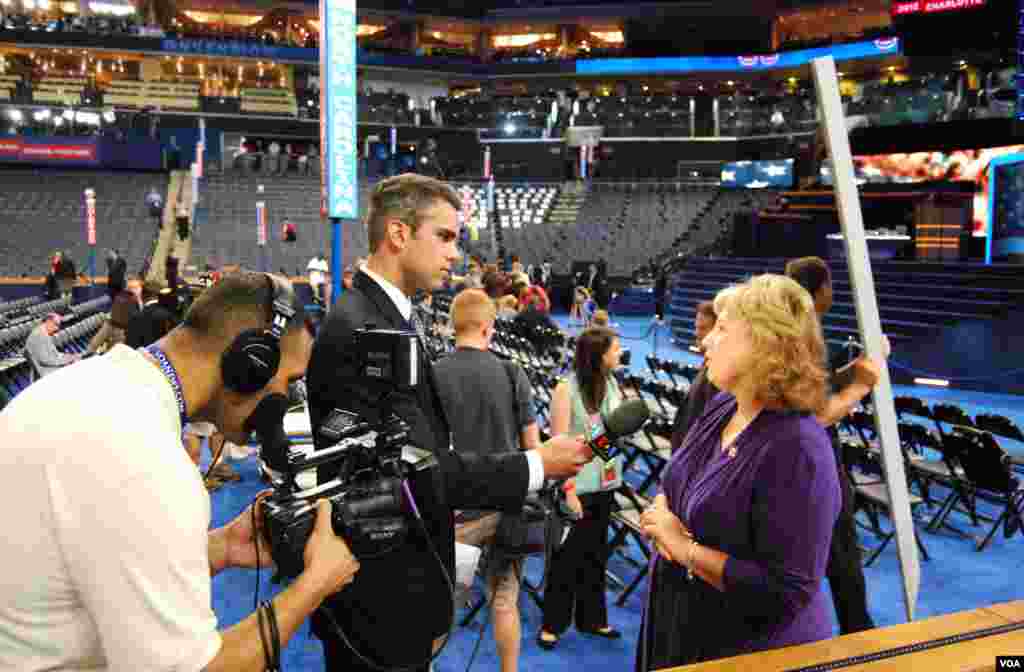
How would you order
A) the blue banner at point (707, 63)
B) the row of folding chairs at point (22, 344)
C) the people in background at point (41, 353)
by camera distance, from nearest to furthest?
1. the people in background at point (41, 353)
2. the row of folding chairs at point (22, 344)
3. the blue banner at point (707, 63)

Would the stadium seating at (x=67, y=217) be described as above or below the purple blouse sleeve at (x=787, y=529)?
above

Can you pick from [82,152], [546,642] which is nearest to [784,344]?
[546,642]

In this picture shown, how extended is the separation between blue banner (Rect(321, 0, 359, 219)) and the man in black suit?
13.3 ft

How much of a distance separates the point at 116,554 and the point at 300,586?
38 centimetres

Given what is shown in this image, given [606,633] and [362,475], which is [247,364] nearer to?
[362,475]

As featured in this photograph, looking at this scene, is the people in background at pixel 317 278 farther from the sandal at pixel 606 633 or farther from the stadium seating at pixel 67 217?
the sandal at pixel 606 633

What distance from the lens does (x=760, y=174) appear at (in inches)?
1109

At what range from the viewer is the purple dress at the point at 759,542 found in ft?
6.32

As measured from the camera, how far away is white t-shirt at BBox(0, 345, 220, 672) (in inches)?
46.0

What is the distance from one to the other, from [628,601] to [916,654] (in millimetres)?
3468

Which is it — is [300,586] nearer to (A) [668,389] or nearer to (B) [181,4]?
(A) [668,389]

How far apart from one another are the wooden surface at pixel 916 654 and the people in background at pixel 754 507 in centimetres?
34

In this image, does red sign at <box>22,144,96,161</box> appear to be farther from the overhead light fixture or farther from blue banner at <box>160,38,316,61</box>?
the overhead light fixture

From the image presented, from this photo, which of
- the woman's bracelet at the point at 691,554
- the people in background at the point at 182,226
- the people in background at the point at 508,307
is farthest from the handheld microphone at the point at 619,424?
the people in background at the point at 182,226
